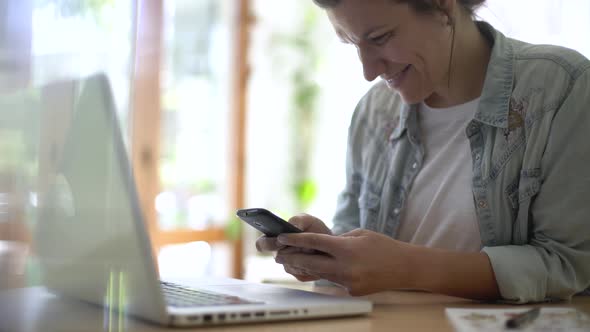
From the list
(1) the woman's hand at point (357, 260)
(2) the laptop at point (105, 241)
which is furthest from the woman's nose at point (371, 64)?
(2) the laptop at point (105, 241)

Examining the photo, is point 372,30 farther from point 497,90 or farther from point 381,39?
point 497,90

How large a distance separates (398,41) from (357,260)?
0.44 metres

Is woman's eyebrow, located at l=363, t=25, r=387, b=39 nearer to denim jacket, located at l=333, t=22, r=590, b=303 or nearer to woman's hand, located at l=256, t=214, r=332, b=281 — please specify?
denim jacket, located at l=333, t=22, r=590, b=303

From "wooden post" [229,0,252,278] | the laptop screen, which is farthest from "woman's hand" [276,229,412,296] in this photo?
"wooden post" [229,0,252,278]

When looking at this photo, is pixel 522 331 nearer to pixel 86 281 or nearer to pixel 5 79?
pixel 86 281

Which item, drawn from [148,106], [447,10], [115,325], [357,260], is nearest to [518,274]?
[357,260]

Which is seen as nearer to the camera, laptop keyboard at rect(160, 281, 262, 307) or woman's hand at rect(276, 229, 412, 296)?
laptop keyboard at rect(160, 281, 262, 307)

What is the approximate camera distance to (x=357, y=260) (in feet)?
3.01

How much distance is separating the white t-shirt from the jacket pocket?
0.06 m

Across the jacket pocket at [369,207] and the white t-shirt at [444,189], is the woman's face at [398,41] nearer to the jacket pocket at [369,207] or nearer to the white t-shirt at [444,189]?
the white t-shirt at [444,189]

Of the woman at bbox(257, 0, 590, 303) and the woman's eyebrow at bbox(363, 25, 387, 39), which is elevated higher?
the woman's eyebrow at bbox(363, 25, 387, 39)

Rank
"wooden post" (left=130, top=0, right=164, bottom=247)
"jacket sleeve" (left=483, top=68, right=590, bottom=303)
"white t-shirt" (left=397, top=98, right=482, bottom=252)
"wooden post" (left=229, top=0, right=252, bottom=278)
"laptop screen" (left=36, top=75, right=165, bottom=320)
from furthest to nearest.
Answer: "wooden post" (left=229, top=0, right=252, bottom=278), "wooden post" (left=130, top=0, right=164, bottom=247), "white t-shirt" (left=397, top=98, right=482, bottom=252), "jacket sleeve" (left=483, top=68, right=590, bottom=303), "laptop screen" (left=36, top=75, right=165, bottom=320)

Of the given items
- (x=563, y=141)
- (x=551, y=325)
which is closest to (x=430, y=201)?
(x=563, y=141)

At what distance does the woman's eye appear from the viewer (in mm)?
1172
